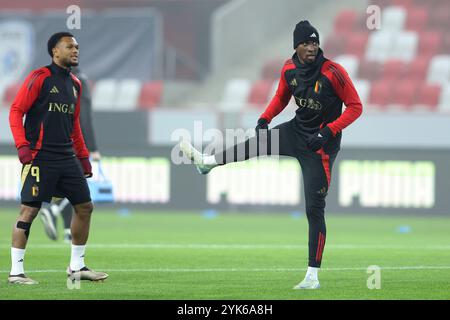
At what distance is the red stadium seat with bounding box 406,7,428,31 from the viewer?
98.7 feet

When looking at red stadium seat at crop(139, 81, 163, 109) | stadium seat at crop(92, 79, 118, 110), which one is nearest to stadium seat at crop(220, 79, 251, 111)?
red stadium seat at crop(139, 81, 163, 109)

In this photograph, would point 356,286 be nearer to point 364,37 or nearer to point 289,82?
point 289,82

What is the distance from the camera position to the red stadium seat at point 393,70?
92.7 feet

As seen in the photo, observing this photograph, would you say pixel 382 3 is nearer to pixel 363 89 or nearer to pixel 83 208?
pixel 363 89

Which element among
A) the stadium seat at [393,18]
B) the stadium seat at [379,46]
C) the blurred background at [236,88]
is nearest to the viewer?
the blurred background at [236,88]

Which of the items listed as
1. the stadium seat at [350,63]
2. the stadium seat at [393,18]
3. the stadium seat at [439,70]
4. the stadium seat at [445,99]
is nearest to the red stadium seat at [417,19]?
the stadium seat at [393,18]

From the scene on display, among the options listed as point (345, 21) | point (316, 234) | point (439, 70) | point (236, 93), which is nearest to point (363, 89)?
point (439, 70)

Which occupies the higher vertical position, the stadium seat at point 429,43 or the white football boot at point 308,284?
the stadium seat at point 429,43

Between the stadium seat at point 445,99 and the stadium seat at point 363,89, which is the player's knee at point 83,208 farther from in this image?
the stadium seat at point 363,89

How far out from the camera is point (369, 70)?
1131 inches

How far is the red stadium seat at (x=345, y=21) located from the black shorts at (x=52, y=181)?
778 inches

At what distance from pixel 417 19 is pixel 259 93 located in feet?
15.6

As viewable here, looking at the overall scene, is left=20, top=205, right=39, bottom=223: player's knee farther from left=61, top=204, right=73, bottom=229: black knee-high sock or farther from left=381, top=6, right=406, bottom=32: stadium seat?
left=381, top=6, right=406, bottom=32: stadium seat

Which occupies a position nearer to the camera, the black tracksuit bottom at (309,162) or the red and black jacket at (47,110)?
the red and black jacket at (47,110)
